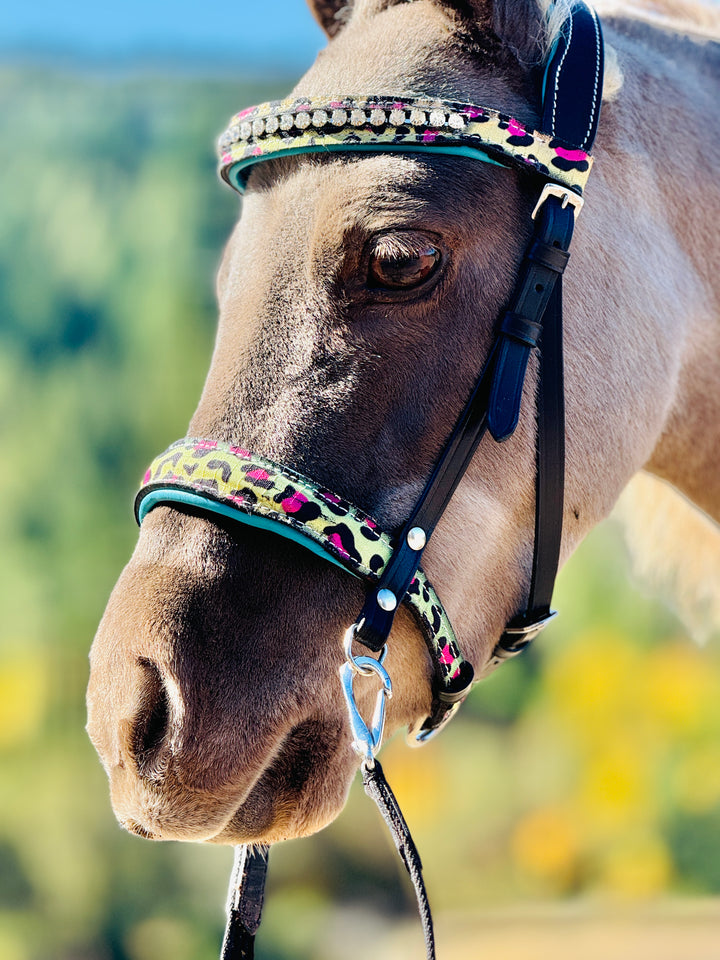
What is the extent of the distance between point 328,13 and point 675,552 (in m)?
1.54

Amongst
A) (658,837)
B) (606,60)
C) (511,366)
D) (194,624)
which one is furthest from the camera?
(658,837)

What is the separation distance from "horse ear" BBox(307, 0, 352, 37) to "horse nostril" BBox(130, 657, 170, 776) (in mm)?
1455

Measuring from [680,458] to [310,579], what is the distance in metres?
1.03

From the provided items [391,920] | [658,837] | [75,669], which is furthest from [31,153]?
[658,837]

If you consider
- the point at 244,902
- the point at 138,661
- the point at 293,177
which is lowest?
the point at 244,902

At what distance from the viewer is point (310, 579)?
1284mm

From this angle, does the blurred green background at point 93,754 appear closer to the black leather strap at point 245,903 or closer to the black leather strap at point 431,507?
the black leather strap at point 245,903

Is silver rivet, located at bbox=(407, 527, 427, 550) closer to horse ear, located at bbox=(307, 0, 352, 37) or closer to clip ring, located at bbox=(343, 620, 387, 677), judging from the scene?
clip ring, located at bbox=(343, 620, 387, 677)

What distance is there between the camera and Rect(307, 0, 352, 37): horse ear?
1.94 m

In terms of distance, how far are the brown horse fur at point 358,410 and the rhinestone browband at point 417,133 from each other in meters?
0.03

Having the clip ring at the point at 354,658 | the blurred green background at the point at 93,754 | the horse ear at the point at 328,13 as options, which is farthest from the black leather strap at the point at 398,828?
the blurred green background at the point at 93,754

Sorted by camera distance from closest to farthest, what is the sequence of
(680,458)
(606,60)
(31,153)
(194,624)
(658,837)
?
(194,624) < (606,60) < (680,458) < (658,837) < (31,153)

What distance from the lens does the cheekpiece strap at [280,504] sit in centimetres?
125

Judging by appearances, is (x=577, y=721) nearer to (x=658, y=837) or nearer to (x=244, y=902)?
(x=658, y=837)
